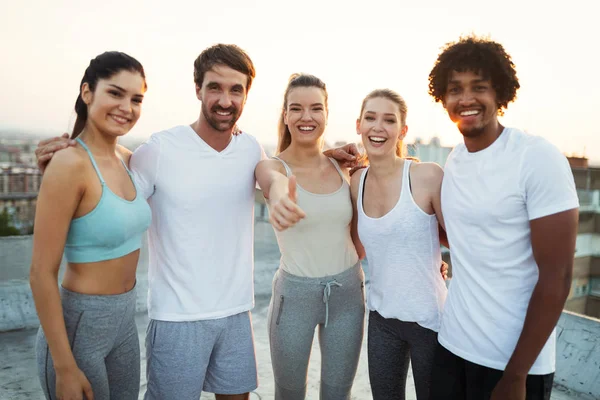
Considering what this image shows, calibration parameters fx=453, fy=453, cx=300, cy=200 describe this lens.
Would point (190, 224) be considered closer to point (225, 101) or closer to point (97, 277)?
point (97, 277)

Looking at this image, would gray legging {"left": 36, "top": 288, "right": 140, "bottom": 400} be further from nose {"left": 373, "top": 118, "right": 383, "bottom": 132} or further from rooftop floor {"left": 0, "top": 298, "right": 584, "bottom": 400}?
rooftop floor {"left": 0, "top": 298, "right": 584, "bottom": 400}

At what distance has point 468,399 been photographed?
1765 mm

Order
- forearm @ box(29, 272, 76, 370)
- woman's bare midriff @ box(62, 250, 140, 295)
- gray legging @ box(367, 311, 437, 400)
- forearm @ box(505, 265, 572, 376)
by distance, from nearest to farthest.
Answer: forearm @ box(505, 265, 572, 376), forearm @ box(29, 272, 76, 370), woman's bare midriff @ box(62, 250, 140, 295), gray legging @ box(367, 311, 437, 400)

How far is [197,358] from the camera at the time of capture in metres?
2.09

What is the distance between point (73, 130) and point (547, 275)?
Result: 1.88 meters

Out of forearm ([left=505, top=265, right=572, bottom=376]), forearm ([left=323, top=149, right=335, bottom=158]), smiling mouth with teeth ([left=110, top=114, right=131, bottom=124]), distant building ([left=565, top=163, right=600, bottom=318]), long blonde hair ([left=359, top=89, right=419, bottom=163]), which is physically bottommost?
distant building ([left=565, top=163, right=600, bottom=318])

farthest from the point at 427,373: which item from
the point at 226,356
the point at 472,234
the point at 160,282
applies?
the point at 160,282

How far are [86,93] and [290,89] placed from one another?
1.03 m

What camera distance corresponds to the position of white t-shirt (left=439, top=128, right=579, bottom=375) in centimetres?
152

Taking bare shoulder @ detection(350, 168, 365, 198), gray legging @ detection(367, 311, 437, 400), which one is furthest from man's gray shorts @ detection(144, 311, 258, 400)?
bare shoulder @ detection(350, 168, 365, 198)

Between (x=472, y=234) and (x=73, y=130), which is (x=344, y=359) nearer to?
(x=472, y=234)

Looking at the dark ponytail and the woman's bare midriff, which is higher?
the dark ponytail

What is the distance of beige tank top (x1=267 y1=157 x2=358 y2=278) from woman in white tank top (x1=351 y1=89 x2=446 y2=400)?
5.0 inches

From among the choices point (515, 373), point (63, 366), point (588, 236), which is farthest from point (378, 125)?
point (588, 236)
